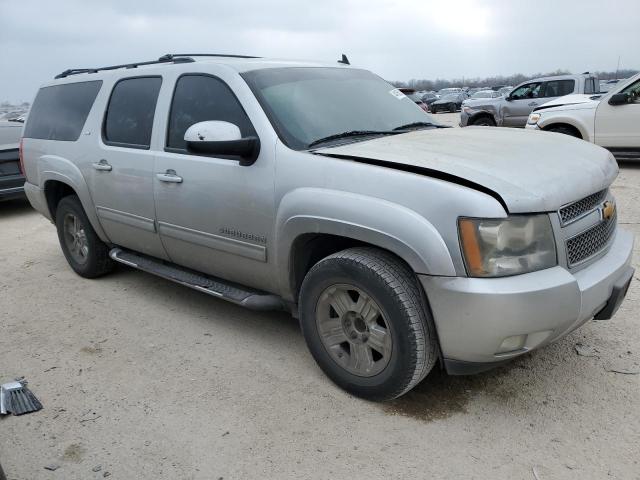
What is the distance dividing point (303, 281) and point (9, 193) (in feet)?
22.3

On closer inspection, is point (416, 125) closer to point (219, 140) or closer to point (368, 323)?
point (219, 140)

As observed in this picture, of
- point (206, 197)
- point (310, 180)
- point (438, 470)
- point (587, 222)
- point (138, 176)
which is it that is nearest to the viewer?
point (438, 470)

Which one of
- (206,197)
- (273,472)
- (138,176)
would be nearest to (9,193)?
(138,176)

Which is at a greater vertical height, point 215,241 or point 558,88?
point 215,241

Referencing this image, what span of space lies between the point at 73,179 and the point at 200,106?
5.50ft

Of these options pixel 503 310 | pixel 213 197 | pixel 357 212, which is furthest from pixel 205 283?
pixel 503 310

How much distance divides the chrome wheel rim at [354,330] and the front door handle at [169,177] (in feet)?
4.40

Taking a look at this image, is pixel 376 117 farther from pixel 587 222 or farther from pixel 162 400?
pixel 162 400

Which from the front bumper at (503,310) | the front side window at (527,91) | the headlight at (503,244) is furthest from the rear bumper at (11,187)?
the front side window at (527,91)

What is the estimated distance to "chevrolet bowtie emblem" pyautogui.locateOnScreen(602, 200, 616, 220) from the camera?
291cm

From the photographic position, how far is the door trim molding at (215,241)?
330 centimetres

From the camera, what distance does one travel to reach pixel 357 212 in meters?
2.69

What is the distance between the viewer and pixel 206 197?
3.47 meters

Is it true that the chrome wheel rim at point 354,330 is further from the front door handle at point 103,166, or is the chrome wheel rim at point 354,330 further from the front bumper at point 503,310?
the front door handle at point 103,166
